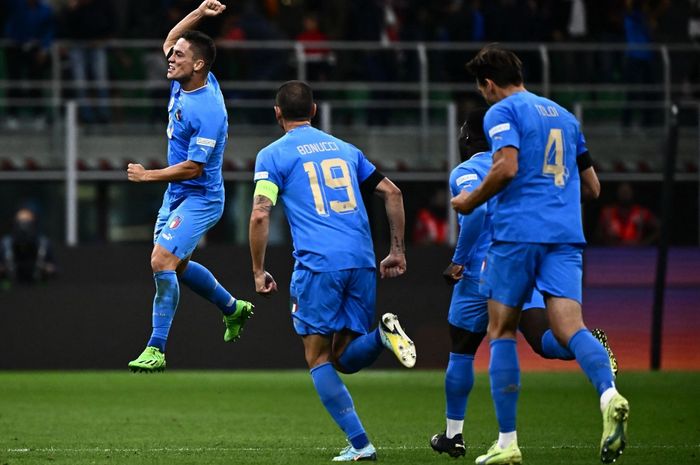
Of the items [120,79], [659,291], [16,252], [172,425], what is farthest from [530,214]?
[120,79]

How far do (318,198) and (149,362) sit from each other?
68.4 inches

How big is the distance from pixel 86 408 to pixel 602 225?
8413mm

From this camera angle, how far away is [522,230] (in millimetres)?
7699

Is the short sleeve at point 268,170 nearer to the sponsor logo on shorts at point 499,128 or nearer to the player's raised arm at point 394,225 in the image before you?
the player's raised arm at point 394,225

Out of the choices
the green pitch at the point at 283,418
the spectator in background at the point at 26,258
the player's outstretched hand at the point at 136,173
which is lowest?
the green pitch at the point at 283,418

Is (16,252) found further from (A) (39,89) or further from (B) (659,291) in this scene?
(B) (659,291)

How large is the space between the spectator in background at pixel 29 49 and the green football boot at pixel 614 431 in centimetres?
1317

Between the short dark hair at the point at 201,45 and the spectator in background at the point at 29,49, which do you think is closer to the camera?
the short dark hair at the point at 201,45

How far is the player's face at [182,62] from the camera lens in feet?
31.6

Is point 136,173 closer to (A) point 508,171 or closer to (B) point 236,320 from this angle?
(B) point 236,320

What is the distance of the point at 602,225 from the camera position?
18.8 meters

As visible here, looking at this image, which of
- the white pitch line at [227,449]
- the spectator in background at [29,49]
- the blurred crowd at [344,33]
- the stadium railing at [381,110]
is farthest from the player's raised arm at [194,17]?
the spectator in background at [29,49]

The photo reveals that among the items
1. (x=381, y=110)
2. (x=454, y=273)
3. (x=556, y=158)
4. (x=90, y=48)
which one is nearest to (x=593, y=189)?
(x=556, y=158)

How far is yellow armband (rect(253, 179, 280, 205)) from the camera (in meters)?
8.36
